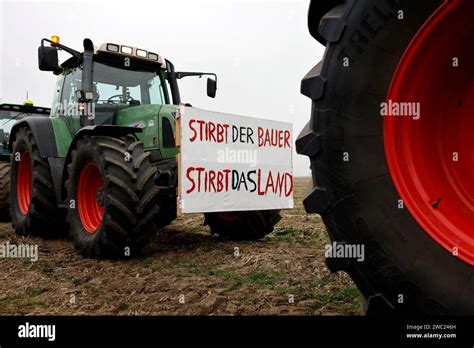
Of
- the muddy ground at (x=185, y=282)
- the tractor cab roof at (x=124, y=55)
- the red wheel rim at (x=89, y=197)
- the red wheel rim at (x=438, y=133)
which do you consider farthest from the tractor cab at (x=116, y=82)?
the red wheel rim at (x=438, y=133)

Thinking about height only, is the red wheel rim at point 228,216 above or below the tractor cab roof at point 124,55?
below

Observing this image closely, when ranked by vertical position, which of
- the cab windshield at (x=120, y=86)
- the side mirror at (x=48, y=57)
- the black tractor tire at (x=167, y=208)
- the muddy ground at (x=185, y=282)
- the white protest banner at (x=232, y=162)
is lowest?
the muddy ground at (x=185, y=282)

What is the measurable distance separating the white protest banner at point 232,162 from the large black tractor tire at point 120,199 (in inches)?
14.1

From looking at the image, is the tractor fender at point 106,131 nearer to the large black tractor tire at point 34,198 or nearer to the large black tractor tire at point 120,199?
the large black tractor tire at point 120,199

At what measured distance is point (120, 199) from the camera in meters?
4.06

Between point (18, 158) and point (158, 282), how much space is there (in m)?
3.82

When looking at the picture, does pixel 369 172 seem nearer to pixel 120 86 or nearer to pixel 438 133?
pixel 438 133

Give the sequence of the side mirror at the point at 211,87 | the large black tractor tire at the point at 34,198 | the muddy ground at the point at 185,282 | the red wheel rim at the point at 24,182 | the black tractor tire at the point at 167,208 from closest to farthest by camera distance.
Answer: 1. the muddy ground at the point at 185,282
2. the black tractor tire at the point at 167,208
3. the large black tractor tire at the point at 34,198
4. the side mirror at the point at 211,87
5. the red wheel rim at the point at 24,182

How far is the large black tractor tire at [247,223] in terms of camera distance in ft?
17.8

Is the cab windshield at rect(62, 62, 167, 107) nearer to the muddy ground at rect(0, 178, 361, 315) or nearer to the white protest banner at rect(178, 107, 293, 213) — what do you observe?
the white protest banner at rect(178, 107, 293, 213)

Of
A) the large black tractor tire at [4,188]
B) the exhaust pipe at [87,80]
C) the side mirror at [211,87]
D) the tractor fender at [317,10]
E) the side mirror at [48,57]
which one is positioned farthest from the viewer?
the large black tractor tire at [4,188]

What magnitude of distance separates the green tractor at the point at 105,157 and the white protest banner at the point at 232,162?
1.10ft

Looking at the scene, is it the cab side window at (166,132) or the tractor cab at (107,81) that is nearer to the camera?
the cab side window at (166,132)

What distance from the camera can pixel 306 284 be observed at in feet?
10.6
